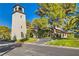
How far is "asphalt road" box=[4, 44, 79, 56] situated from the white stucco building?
0.94 ft

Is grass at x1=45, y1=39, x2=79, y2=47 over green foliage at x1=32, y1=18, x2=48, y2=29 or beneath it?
beneath

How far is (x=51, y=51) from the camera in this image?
17.7ft

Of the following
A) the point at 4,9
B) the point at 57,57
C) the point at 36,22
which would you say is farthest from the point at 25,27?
the point at 57,57

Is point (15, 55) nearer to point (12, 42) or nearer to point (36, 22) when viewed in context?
point (12, 42)

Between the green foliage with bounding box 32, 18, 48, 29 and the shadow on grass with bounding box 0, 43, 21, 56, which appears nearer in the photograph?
the shadow on grass with bounding box 0, 43, 21, 56

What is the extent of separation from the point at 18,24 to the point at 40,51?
769 millimetres

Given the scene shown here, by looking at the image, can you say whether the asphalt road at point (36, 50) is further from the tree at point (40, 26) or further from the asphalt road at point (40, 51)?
the tree at point (40, 26)

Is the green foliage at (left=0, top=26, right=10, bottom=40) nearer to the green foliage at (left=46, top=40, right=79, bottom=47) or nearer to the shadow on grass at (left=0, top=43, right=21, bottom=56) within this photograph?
the shadow on grass at (left=0, top=43, right=21, bottom=56)

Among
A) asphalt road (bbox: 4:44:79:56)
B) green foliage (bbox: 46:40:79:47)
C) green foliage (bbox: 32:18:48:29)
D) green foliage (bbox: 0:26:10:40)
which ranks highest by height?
green foliage (bbox: 32:18:48:29)

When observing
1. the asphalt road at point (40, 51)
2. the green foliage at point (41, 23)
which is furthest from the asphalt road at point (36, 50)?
the green foliage at point (41, 23)

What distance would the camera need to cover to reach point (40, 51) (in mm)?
5418

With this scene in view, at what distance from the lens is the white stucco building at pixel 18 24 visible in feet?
18.0

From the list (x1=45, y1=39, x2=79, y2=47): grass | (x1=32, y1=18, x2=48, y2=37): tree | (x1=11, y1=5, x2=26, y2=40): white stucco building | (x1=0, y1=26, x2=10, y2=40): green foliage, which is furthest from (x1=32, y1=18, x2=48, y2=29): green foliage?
(x1=0, y1=26, x2=10, y2=40): green foliage

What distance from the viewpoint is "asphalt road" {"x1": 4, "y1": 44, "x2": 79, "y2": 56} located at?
532 centimetres
